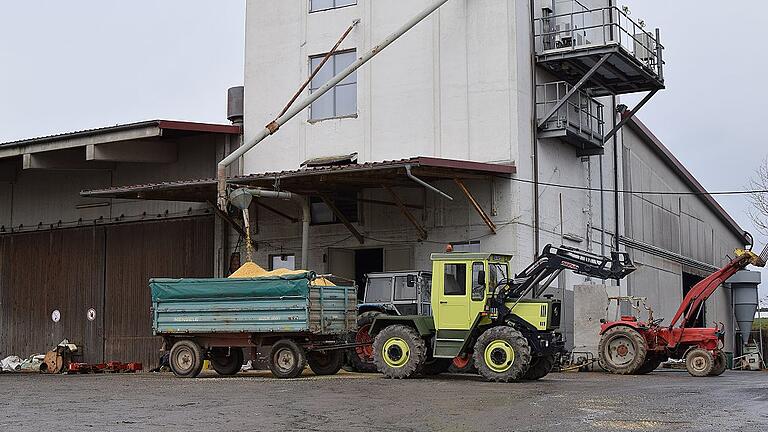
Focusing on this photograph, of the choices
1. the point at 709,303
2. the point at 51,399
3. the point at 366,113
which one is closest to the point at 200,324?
the point at 51,399

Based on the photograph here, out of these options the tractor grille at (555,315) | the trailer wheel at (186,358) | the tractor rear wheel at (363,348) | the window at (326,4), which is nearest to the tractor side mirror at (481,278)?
the tractor grille at (555,315)

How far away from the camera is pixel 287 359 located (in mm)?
23469

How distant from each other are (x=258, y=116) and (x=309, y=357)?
10.7 meters

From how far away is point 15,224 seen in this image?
38.4 metres

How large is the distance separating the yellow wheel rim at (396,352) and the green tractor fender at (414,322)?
0.46 meters

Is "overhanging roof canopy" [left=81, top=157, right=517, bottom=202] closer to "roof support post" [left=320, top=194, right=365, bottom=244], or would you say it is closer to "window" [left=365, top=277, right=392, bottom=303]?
"roof support post" [left=320, top=194, right=365, bottom=244]

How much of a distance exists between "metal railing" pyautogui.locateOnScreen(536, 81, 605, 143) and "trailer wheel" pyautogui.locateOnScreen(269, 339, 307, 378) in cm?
1025

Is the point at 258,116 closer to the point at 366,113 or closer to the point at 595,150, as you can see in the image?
the point at 366,113

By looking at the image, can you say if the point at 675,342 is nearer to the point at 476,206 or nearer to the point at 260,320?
the point at 476,206

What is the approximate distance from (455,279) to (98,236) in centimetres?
1744

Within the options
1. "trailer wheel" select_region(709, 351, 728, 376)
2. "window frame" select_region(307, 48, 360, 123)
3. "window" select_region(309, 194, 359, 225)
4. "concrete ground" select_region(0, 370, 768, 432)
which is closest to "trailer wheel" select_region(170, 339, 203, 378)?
"concrete ground" select_region(0, 370, 768, 432)

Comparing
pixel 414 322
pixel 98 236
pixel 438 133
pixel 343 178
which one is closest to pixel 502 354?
pixel 414 322

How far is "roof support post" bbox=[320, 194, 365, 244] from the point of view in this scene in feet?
97.5

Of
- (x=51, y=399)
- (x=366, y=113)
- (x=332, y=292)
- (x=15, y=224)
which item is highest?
(x=366, y=113)
